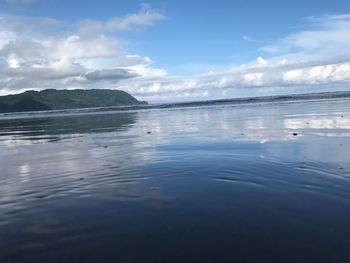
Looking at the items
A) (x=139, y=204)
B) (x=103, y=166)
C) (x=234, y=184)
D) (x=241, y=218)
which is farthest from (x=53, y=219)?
(x=103, y=166)

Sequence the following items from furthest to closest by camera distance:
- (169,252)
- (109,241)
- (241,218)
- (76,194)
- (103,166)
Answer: (103,166)
(76,194)
(241,218)
(109,241)
(169,252)

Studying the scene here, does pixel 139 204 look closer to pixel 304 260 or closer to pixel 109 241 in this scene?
pixel 109 241

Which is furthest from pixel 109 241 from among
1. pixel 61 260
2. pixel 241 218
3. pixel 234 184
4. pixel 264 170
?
pixel 264 170

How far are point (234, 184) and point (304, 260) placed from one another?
5480 millimetres

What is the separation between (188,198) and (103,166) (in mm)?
6785

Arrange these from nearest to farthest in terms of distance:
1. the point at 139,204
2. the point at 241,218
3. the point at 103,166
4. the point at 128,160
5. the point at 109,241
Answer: the point at 109,241
the point at 241,218
the point at 139,204
the point at 103,166
the point at 128,160

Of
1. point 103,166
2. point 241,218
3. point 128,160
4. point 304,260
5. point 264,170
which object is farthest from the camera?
point 128,160

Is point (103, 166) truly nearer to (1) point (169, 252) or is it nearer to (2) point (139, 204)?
(2) point (139, 204)

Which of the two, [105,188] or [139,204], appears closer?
[139,204]

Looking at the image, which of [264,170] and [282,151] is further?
[282,151]

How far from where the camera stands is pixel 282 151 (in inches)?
711

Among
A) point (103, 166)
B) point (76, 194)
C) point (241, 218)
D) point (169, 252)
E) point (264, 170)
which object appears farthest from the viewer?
point (103, 166)

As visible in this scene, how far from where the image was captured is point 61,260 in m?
7.07

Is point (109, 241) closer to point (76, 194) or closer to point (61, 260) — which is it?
point (61, 260)
